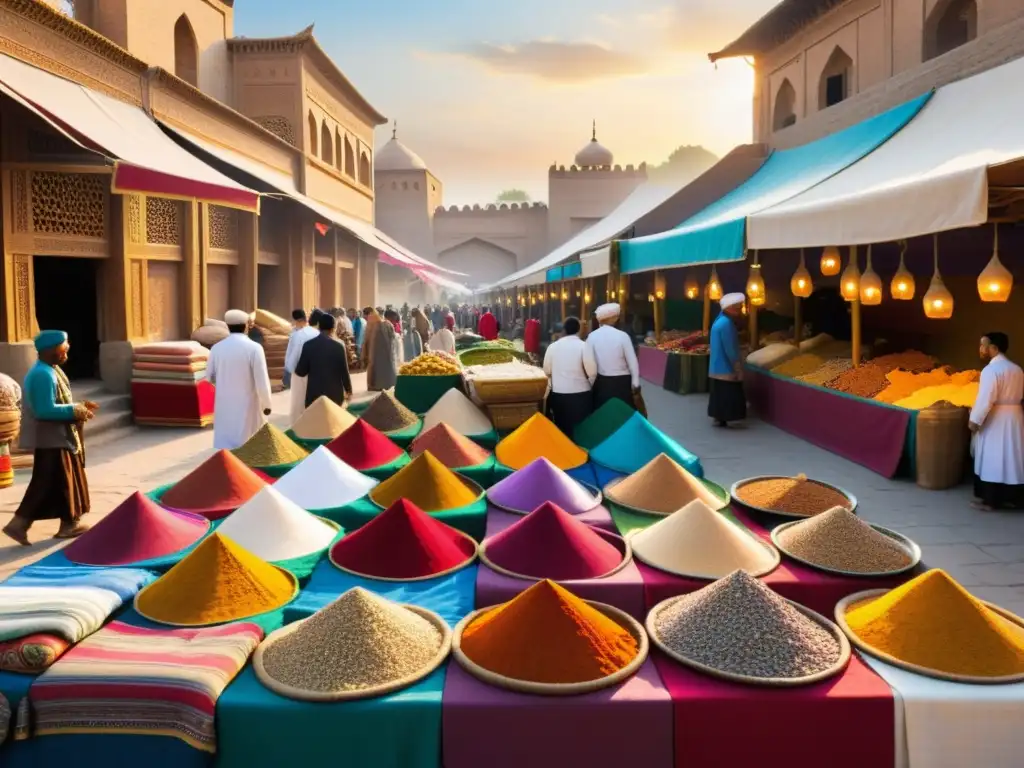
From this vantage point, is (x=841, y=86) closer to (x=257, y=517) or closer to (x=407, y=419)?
(x=407, y=419)

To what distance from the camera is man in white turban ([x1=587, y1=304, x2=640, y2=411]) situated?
19.9 feet

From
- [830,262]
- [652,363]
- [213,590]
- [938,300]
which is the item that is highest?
[830,262]

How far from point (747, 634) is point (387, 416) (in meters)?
3.91

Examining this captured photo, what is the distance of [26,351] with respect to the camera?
743 centimetres

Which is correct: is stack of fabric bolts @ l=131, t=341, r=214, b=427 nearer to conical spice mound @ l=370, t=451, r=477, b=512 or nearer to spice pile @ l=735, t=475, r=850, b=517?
conical spice mound @ l=370, t=451, r=477, b=512

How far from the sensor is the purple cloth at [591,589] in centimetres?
290

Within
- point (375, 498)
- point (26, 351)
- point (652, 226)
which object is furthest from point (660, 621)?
point (652, 226)

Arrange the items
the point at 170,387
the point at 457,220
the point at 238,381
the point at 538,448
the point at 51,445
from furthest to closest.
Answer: the point at 457,220 → the point at 170,387 → the point at 238,381 → the point at 538,448 → the point at 51,445

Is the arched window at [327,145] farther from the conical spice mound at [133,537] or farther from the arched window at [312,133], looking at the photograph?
the conical spice mound at [133,537]

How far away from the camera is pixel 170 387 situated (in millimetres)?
8383

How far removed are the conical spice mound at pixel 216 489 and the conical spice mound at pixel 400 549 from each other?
0.92 meters

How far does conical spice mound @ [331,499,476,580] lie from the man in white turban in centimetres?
312

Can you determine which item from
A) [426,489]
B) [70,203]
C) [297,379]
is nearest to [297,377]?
[297,379]

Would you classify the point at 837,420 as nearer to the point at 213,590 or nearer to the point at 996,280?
the point at 996,280
